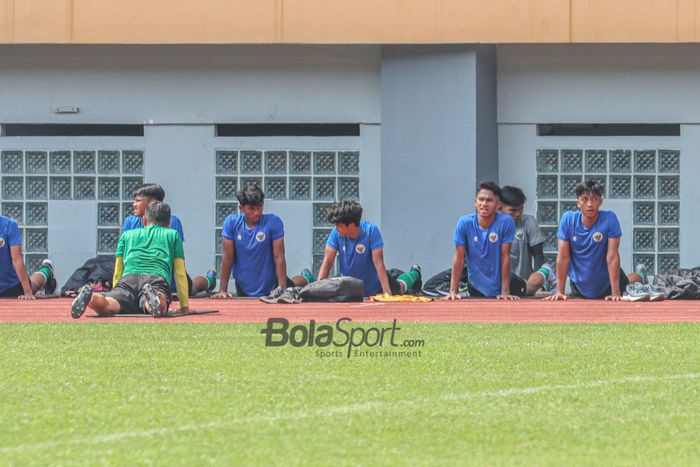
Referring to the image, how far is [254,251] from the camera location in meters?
17.5

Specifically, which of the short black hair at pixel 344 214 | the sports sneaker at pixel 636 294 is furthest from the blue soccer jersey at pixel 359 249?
the sports sneaker at pixel 636 294

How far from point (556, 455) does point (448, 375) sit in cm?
280

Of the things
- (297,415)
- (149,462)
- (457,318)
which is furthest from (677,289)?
(149,462)

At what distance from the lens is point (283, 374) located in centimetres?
874

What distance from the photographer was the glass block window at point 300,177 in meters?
20.9

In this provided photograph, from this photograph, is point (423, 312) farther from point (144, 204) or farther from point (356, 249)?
point (144, 204)

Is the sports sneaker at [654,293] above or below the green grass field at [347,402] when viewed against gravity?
above

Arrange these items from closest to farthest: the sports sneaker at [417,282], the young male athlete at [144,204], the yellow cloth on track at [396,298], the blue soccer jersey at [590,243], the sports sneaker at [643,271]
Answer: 1. the young male athlete at [144,204]
2. the blue soccer jersey at [590,243]
3. the yellow cloth on track at [396,298]
4. the sports sneaker at [417,282]
5. the sports sneaker at [643,271]

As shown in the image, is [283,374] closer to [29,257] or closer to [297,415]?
[297,415]

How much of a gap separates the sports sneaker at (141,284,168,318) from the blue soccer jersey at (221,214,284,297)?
3731 mm

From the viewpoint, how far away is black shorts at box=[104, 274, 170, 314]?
14.0 meters

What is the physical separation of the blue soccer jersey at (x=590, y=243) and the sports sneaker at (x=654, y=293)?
0.47 metres

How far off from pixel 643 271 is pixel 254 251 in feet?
18.7

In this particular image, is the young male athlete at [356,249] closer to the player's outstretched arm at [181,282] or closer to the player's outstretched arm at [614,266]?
the player's outstretched arm at [614,266]
